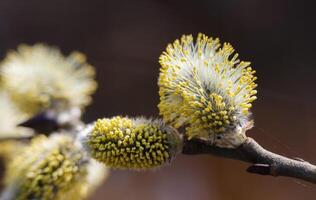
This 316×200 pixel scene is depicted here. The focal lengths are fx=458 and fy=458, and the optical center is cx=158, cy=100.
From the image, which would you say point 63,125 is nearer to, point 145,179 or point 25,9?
point 145,179

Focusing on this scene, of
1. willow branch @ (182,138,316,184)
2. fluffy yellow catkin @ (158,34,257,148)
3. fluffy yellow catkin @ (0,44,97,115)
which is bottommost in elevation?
willow branch @ (182,138,316,184)

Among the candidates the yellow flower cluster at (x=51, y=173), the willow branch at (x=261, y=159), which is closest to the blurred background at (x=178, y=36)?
the willow branch at (x=261, y=159)

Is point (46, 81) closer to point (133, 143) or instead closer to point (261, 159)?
point (133, 143)

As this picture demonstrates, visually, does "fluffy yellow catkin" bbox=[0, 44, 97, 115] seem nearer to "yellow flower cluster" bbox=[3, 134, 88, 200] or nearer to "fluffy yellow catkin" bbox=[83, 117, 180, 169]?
"yellow flower cluster" bbox=[3, 134, 88, 200]

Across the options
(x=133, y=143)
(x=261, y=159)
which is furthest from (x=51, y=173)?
(x=261, y=159)

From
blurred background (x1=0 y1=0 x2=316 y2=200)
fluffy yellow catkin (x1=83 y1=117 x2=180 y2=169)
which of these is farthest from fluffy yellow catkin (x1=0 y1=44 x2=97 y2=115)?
fluffy yellow catkin (x1=83 y1=117 x2=180 y2=169)

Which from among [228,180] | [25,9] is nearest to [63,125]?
[228,180]

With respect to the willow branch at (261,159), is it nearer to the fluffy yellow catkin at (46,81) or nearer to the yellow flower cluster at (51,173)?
the yellow flower cluster at (51,173)
